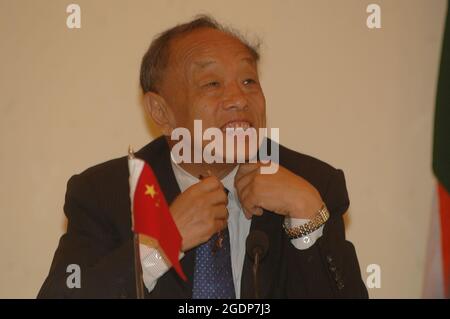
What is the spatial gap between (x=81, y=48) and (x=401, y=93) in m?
1.34

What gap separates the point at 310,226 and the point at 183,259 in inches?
16.2

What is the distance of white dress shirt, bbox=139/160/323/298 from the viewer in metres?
2.28

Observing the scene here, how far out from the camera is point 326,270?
2.28 metres

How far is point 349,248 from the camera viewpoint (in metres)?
2.39

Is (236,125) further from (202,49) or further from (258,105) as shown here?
(202,49)

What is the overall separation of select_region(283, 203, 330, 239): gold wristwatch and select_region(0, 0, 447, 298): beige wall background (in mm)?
858

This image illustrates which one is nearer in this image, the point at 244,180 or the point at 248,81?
the point at 244,180

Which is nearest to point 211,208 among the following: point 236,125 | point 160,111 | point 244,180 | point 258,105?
point 244,180

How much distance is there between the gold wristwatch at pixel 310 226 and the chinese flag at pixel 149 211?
23.3 inches

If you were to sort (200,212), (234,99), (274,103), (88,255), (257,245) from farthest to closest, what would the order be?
(274,103) < (234,99) < (88,255) < (200,212) < (257,245)

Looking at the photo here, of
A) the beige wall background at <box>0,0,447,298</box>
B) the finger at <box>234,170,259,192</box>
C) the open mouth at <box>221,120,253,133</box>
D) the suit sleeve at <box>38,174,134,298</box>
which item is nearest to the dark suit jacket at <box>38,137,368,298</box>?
the suit sleeve at <box>38,174,134,298</box>

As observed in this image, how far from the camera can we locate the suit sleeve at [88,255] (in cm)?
217

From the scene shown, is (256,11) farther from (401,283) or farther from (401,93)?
(401,283)

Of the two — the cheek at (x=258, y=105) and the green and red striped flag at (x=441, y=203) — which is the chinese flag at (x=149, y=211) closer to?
the green and red striped flag at (x=441, y=203)
